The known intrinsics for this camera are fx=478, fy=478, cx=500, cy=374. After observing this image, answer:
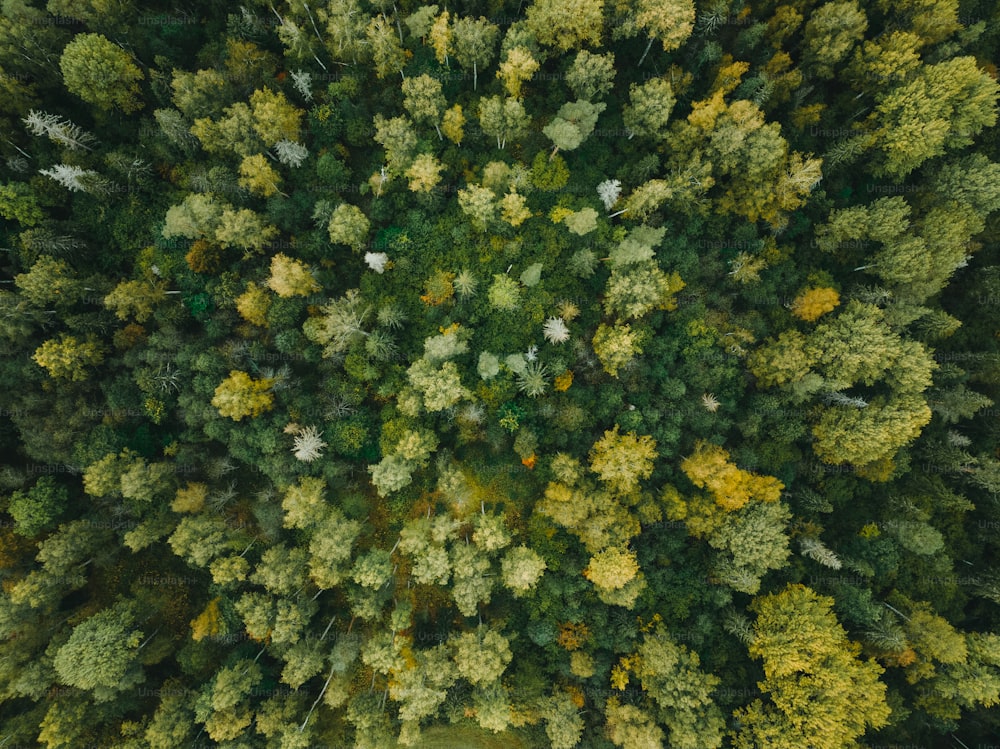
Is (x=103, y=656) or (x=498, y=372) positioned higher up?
(x=498, y=372)

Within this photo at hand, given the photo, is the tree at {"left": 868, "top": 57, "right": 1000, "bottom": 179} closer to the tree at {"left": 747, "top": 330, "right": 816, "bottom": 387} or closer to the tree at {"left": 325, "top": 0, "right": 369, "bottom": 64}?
the tree at {"left": 747, "top": 330, "right": 816, "bottom": 387}

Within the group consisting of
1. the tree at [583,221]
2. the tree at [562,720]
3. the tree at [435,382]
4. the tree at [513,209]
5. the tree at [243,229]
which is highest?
the tree at [513,209]

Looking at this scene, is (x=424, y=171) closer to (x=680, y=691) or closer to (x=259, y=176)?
(x=259, y=176)

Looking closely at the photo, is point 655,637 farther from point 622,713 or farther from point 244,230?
point 244,230

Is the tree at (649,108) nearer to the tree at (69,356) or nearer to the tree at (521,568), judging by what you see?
the tree at (521,568)

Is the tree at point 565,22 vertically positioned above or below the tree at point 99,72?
above

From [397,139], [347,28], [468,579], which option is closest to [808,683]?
[468,579]

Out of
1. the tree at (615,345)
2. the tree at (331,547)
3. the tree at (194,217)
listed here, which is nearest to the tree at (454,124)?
the tree at (194,217)

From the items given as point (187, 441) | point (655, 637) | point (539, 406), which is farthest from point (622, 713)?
point (187, 441)
